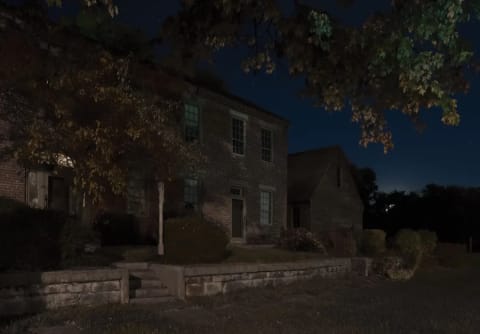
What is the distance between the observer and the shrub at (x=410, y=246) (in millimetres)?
22002

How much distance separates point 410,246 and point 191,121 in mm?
10661

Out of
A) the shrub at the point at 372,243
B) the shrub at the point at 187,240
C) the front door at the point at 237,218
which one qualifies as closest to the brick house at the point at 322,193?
the shrub at the point at 372,243

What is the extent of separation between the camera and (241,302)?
11.9m

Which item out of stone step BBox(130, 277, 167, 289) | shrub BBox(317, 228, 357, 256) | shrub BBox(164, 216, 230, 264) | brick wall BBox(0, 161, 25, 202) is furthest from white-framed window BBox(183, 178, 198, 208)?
stone step BBox(130, 277, 167, 289)

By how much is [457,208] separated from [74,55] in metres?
37.1

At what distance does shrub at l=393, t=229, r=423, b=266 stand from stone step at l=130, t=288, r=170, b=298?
13009mm

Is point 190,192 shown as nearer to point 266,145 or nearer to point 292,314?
point 266,145

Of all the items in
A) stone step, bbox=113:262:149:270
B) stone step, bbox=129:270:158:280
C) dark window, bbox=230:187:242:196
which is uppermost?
dark window, bbox=230:187:242:196

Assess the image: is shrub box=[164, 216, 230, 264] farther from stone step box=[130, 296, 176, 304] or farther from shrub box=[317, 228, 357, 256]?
shrub box=[317, 228, 357, 256]

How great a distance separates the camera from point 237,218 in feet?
79.7

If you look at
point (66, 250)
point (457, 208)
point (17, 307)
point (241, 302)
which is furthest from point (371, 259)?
point (457, 208)

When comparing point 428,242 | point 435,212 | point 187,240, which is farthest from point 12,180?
point 435,212

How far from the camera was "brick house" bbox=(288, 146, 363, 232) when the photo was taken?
31625mm

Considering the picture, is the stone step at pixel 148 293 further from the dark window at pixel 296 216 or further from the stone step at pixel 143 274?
the dark window at pixel 296 216
